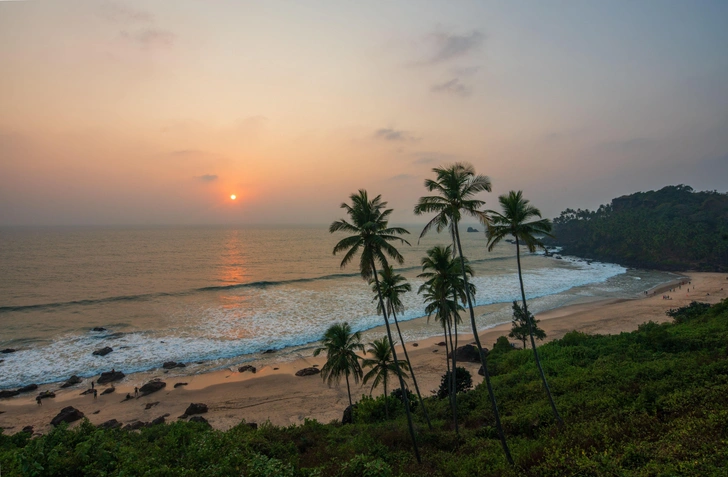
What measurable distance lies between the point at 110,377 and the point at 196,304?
87.5ft

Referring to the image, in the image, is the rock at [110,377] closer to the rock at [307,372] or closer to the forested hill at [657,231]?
the rock at [307,372]

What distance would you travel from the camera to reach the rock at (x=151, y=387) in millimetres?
31658

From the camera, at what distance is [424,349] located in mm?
41031

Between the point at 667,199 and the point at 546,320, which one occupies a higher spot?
the point at 667,199

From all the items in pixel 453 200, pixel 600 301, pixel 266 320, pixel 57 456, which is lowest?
pixel 600 301

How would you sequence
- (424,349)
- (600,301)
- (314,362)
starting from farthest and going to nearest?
(600,301) < (424,349) < (314,362)

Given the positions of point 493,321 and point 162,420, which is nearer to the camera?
point 162,420

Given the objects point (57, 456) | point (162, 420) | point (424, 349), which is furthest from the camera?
point (424, 349)

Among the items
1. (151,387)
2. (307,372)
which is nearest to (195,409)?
(151,387)

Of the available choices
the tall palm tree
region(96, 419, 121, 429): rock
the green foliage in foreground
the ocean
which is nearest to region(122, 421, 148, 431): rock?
region(96, 419, 121, 429): rock

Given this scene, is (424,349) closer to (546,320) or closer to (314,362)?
(314,362)

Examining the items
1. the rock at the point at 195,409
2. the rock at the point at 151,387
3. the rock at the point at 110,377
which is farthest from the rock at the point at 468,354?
the rock at the point at 110,377

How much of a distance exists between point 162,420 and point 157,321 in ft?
95.5

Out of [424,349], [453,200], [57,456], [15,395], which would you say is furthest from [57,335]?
[453,200]
